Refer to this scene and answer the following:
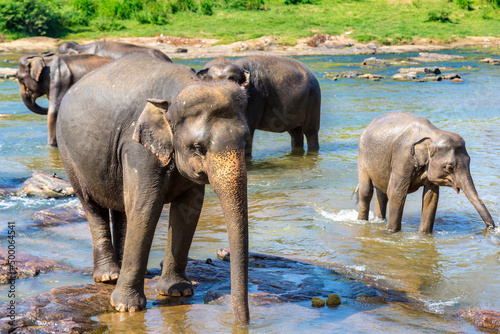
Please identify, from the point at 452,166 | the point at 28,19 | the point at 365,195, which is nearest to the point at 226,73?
the point at 365,195

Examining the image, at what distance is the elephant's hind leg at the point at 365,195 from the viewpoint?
7.97 m

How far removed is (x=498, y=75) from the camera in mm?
25156

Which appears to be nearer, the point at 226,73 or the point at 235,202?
the point at 235,202

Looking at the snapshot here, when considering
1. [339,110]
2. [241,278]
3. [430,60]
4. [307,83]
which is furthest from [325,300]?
[430,60]

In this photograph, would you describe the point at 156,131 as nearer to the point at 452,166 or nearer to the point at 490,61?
the point at 452,166

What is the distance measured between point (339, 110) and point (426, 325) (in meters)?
13.5

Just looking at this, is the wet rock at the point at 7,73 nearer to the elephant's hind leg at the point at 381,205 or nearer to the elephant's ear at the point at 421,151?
the elephant's hind leg at the point at 381,205

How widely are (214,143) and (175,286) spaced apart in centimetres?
155

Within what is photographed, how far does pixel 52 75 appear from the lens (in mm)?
13164

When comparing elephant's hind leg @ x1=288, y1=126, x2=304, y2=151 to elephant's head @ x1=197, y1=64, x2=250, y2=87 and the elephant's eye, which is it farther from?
the elephant's eye

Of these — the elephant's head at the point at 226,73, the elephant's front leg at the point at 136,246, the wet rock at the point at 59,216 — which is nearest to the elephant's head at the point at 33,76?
the elephant's head at the point at 226,73

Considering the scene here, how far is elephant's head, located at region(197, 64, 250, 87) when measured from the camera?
32.9 ft

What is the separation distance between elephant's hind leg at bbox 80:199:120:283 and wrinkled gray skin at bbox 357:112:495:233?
3.32 m

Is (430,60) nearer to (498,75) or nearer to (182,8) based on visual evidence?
(498,75)
